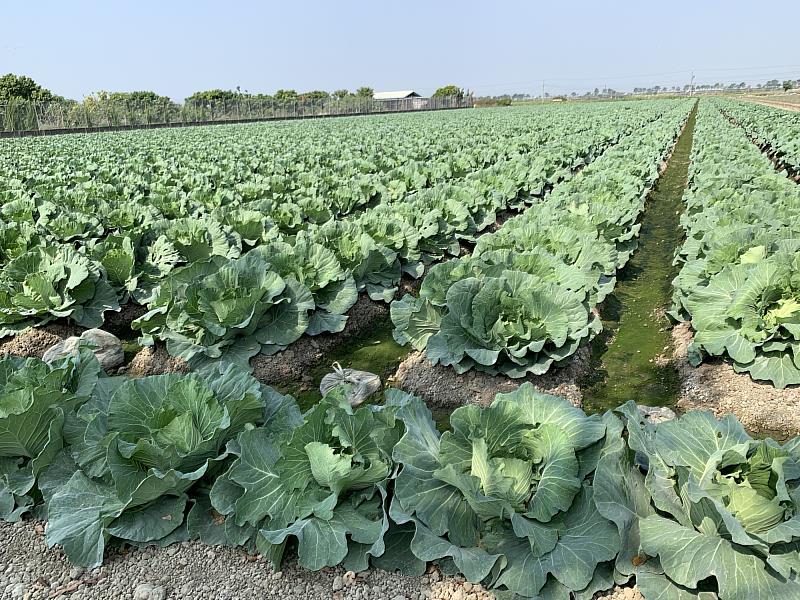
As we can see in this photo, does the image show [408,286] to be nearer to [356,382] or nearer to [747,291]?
[356,382]

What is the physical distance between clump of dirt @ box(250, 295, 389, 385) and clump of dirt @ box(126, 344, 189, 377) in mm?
657

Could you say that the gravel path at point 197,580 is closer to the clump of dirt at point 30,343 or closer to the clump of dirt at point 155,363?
the clump of dirt at point 155,363

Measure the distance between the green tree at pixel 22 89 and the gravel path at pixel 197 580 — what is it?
2410 inches

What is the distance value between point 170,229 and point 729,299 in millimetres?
6130

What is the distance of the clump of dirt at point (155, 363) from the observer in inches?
198

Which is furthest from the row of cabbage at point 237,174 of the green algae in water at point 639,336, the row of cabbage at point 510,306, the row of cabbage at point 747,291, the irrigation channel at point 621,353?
the row of cabbage at point 747,291

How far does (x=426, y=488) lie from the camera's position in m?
2.61

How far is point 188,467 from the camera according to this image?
2967mm

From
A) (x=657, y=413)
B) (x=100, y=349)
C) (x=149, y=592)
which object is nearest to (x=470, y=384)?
(x=657, y=413)

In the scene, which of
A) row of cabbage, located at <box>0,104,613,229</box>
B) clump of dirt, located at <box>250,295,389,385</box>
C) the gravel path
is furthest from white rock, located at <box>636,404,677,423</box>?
row of cabbage, located at <box>0,104,613,229</box>

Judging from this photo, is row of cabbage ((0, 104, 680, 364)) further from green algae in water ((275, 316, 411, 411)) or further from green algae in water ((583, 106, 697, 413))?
green algae in water ((583, 106, 697, 413))

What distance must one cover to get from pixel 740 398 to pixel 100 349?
5457 millimetres

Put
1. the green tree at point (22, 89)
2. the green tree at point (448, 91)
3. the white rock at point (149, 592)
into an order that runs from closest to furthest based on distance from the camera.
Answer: the white rock at point (149, 592)
the green tree at point (22, 89)
the green tree at point (448, 91)

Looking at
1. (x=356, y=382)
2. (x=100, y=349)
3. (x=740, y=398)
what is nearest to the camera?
(x=740, y=398)
